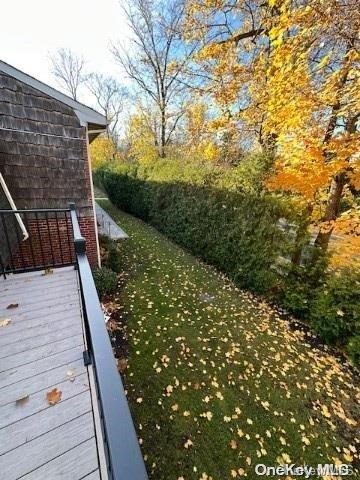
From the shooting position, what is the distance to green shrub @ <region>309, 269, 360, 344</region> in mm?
4191

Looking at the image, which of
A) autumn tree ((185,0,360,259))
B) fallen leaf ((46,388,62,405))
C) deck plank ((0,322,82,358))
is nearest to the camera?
fallen leaf ((46,388,62,405))

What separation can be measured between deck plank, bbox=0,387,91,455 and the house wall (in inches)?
169

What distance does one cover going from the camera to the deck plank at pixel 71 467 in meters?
1.36

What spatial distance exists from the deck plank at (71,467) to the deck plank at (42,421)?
22 cm

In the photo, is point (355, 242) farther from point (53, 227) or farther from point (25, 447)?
point (53, 227)

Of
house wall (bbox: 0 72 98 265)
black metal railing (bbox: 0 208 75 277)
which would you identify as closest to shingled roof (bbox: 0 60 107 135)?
house wall (bbox: 0 72 98 265)

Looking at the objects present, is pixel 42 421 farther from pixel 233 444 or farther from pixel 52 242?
pixel 52 242

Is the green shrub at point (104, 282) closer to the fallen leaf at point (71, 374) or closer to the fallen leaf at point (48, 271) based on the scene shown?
the fallen leaf at point (48, 271)

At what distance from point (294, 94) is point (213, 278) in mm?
4831

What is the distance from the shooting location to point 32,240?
521 cm

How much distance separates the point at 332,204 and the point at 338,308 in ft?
7.01

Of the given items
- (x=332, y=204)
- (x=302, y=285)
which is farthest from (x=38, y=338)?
(x=332, y=204)

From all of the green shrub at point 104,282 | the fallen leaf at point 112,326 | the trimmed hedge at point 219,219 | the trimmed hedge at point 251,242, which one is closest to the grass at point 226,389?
the fallen leaf at point 112,326

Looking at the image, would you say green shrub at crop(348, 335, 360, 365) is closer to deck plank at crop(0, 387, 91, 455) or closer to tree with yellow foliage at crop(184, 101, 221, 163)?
deck plank at crop(0, 387, 91, 455)
